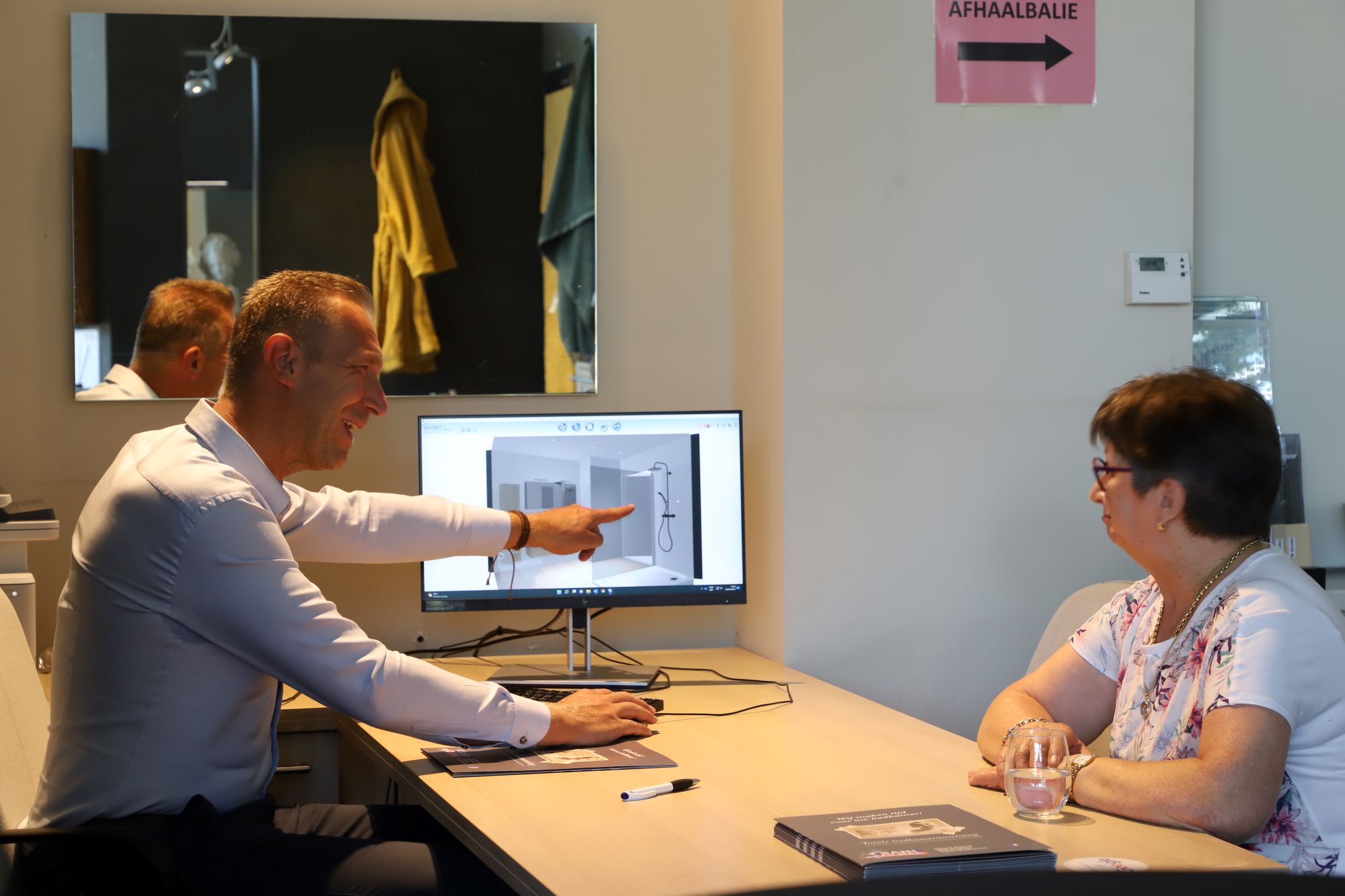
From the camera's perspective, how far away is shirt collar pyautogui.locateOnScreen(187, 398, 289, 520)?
192cm

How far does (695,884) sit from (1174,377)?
1.01 metres

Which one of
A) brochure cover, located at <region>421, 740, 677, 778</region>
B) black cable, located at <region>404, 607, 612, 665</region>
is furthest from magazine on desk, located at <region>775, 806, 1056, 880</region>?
black cable, located at <region>404, 607, 612, 665</region>

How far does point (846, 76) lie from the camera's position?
2600mm

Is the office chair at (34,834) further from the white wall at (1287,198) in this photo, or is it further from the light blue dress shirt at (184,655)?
the white wall at (1287,198)

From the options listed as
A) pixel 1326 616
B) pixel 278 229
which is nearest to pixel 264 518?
pixel 278 229

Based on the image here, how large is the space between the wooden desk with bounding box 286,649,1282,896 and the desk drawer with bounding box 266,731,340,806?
57mm

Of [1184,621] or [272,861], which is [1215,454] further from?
[272,861]

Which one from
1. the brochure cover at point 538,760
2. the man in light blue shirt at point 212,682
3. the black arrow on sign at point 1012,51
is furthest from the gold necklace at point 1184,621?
the black arrow on sign at point 1012,51

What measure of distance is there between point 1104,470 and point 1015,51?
47.4 inches

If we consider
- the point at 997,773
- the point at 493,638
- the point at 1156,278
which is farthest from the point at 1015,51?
the point at 493,638

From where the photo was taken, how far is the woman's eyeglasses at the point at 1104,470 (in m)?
1.81

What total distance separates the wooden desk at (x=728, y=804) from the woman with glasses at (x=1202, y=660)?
7 centimetres

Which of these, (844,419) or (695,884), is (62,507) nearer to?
(844,419)

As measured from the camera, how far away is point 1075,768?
65.2 inches
